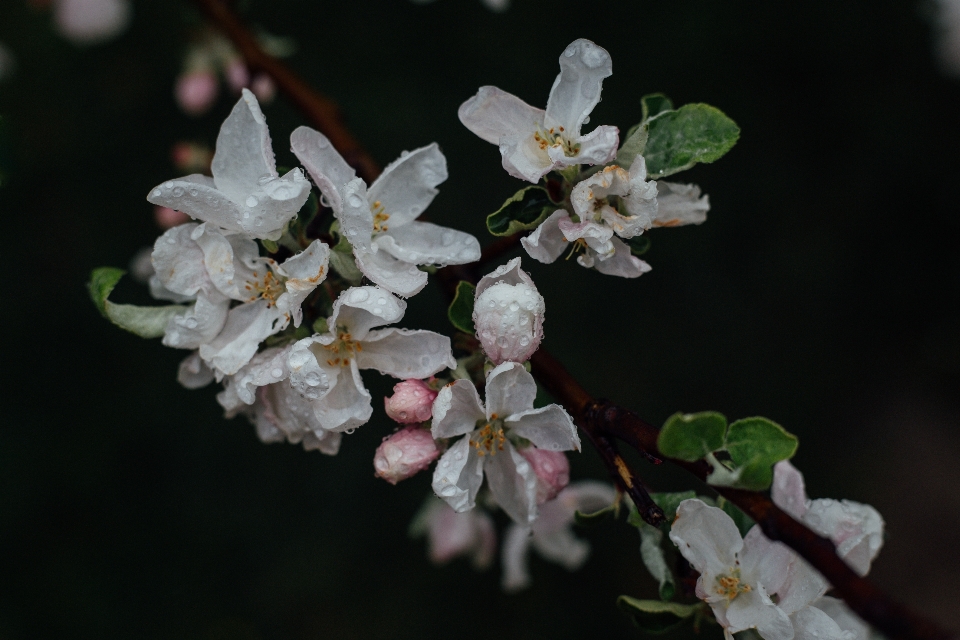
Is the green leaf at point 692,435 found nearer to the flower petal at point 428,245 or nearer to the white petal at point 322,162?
the flower petal at point 428,245

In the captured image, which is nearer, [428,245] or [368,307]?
[368,307]

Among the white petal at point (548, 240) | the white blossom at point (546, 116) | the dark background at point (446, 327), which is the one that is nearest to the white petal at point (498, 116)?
the white blossom at point (546, 116)

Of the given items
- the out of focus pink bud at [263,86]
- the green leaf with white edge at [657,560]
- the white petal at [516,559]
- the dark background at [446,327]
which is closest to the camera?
the green leaf with white edge at [657,560]

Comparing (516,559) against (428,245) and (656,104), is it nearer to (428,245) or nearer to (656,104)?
(428,245)

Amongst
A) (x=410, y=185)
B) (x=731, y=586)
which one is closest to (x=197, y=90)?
(x=410, y=185)

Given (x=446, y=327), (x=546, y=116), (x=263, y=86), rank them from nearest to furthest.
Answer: (x=546, y=116) → (x=263, y=86) → (x=446, y=327)

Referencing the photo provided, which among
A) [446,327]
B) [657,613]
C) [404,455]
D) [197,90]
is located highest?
[197,90]

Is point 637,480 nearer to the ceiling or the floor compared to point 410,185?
nearer to the floor
